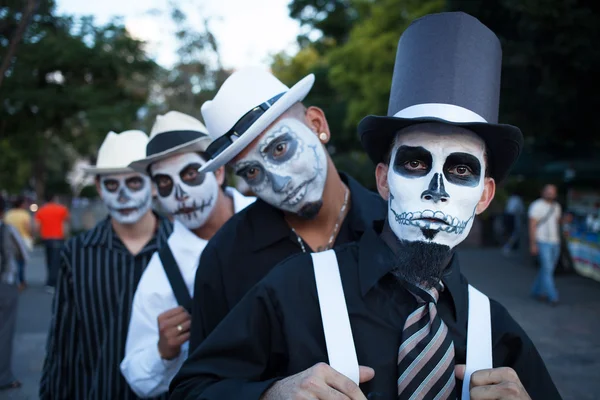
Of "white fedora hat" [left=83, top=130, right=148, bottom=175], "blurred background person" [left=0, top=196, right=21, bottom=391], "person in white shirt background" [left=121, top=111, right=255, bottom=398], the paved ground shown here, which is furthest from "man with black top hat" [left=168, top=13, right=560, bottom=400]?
"blurred background person" [left=0, top=196, right=21, bottom=391]

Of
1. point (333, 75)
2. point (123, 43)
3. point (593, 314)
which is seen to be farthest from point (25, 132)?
point (593, 314)

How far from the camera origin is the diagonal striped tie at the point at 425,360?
72.3 inches

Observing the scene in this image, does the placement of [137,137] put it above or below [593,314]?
above

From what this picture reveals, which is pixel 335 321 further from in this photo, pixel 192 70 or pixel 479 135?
pixel 192 70

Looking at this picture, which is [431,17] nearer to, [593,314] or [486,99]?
[486,99]

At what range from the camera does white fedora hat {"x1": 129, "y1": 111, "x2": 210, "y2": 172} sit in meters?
3.50

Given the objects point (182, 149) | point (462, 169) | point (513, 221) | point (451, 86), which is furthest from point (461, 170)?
point (513, 221)

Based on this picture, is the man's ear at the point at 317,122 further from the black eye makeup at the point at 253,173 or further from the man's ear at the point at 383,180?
the man's ear at the point at 383,180

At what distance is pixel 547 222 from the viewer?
10.6 metres

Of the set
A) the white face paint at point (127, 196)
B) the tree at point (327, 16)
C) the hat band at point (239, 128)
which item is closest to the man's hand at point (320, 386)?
the hat band at point (239, 128)

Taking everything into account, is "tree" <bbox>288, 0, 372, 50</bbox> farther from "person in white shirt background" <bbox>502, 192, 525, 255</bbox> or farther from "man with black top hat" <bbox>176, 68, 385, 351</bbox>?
"man with black top hat" <bbox>176, 68, 385, 351</bbox>

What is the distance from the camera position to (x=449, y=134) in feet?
6.43

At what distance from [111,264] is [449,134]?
2818 mm

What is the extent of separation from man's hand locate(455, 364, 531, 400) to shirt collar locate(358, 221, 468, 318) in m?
0.24
